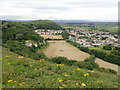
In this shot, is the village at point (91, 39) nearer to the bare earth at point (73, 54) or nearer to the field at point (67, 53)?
the field at point (67, 53)

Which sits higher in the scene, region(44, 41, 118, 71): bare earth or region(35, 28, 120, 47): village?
region(35, 28, 120, 47): village

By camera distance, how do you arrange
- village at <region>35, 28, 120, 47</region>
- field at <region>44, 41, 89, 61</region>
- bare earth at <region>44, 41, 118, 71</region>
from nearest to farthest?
1. bare earth at <region>44, 41, 118, 71</region>
2. field at <region>44, 41, 89, 61</region>
3. village at <region>35, 28, 120, 47</region>

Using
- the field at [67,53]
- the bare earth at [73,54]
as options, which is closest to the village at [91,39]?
the field at [67,53]

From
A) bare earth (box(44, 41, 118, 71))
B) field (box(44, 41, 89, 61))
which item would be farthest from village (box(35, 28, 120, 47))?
bare earth (box(44, 41, 118, 71))

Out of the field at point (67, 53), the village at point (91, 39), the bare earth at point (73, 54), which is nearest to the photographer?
the bare earth at point (73, 54)

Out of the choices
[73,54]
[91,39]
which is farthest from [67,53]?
[91,39]

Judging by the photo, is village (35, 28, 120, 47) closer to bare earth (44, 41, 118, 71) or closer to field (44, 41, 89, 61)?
field (44, 41, 89, 61)

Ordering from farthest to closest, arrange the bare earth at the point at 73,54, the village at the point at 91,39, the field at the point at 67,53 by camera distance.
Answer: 1. the village at the point at 91,39
2. the field at the point at 67,53
3. the bare earth at the point at 73,54

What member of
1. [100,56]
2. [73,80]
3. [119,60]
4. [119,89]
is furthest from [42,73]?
[100,56]

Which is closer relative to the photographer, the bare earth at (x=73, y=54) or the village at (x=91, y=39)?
the bare earth at (x=73, y=54)

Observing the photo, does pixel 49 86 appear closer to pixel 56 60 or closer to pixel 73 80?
pixel 73 80

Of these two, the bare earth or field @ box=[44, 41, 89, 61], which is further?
field @ box=[44, 41, 89, 61]
